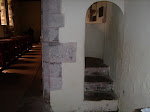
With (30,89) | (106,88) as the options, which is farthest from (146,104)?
(30,89)

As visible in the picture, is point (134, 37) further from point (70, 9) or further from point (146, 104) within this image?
point (70, 9)

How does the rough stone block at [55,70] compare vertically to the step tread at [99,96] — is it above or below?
above

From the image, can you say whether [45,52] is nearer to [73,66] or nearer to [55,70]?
[55,70]

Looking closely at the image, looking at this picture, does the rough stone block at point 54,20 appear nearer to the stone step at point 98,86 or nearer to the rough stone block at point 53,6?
the rough stone block at point 53,6

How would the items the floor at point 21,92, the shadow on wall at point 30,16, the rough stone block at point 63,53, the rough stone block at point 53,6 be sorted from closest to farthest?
1. the rough stone block at point 53,6
2. the rough stone block at point 63,53
3. the floor at point 21,92
4. the shadow on wall at point 30,16

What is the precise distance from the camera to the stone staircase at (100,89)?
2.29m

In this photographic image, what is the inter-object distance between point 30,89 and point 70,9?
6.25 feet

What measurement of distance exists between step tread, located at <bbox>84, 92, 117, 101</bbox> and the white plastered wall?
0.11 meters

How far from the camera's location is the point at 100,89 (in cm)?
259

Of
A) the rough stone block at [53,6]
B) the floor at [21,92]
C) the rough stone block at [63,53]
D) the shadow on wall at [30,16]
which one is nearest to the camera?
the rough stone block at [53,6]

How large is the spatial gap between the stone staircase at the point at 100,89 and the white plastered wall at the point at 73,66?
6.5 inches

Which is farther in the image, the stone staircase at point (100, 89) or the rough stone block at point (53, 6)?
the stone staircase at point (100, 89)

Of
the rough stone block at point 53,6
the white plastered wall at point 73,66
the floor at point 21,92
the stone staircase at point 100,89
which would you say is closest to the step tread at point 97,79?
the stone staircase at point 100,89

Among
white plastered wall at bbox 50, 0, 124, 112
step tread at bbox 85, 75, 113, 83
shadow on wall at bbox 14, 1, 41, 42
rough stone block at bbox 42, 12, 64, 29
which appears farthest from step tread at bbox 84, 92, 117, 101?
shadow on wall at bbox 14, 1, 41, 42
